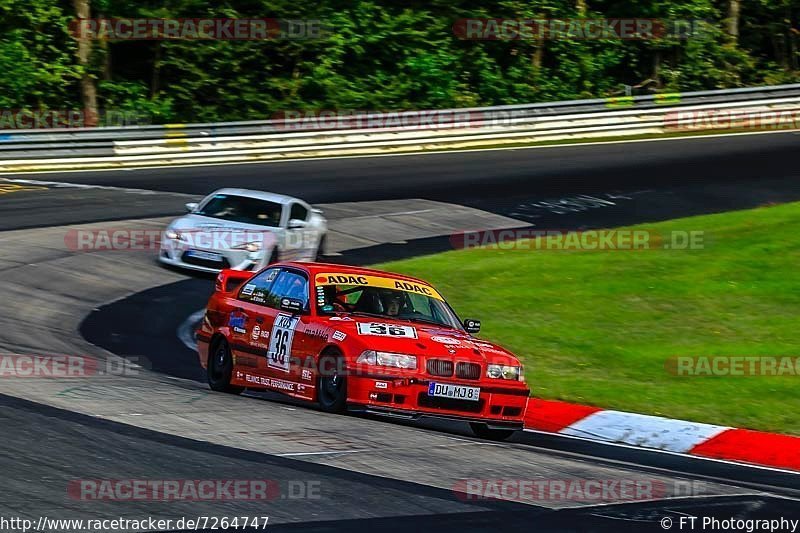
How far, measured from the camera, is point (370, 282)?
11.8 metres

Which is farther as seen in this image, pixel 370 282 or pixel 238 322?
pixel 238 322

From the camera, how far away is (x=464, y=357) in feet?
34.9

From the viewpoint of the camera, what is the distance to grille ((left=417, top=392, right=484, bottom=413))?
10406mm

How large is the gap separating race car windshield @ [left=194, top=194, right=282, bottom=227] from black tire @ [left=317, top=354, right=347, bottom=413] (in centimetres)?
899

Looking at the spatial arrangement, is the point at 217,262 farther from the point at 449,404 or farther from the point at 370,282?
the point at 449,404

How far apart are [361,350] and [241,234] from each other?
8986 millimetres

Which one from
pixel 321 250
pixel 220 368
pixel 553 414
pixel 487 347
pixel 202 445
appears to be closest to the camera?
pixel 202 445

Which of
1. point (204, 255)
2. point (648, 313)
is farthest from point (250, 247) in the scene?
point (648, 313)

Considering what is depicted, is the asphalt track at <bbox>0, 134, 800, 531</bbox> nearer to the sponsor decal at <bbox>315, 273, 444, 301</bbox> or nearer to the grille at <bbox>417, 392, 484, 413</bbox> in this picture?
the grille at <bbox>417, 392, 484, 413</bbox>

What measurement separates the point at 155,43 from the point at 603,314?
24.0 m

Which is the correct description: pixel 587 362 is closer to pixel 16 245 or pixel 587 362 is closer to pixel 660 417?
pixel 660 417

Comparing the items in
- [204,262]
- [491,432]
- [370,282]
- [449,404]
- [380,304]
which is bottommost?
[204,262]

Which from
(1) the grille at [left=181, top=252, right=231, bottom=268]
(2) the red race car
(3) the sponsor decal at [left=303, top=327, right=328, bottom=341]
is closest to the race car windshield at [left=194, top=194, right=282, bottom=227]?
(1) the grille at [left=181, top=252, right=231, bottom=268]

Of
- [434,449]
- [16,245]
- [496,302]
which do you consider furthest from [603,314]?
[16,245]
